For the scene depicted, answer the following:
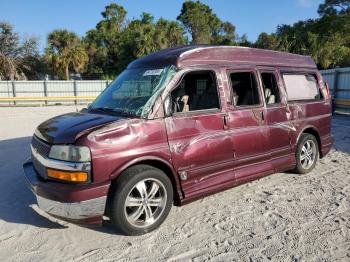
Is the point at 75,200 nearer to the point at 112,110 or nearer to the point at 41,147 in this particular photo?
the point at 41,147

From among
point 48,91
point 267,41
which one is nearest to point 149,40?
point 48,91

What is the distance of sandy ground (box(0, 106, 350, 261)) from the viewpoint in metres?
3.57

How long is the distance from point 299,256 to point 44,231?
292 centimetres

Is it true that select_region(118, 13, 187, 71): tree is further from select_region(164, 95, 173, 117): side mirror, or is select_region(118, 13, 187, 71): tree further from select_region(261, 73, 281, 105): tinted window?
select_region(164, 95, 173, 117): side mirror

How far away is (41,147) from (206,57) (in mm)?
2458

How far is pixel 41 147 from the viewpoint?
4082 mm

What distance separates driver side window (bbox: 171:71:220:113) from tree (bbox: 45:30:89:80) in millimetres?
31164

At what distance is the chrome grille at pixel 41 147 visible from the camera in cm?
389

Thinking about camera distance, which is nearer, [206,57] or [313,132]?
[206,57]

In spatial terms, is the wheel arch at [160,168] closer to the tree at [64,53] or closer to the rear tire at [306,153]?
the rear tire at [306,153]

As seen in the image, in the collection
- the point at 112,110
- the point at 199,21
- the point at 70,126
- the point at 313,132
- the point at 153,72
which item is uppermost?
the point at 199,21

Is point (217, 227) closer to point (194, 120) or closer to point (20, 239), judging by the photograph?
point (194, 120)

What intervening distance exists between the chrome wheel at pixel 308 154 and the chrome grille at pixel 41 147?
439cm

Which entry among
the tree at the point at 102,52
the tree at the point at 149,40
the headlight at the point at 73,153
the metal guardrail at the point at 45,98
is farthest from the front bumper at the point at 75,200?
the tree at the point at 102,52
